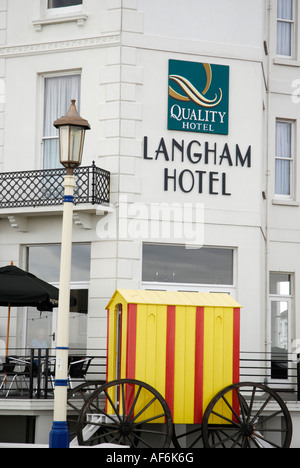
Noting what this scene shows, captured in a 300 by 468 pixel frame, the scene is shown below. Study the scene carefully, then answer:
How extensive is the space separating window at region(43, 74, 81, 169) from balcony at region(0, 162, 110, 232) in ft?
2.43

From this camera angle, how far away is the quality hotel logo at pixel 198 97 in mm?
18875

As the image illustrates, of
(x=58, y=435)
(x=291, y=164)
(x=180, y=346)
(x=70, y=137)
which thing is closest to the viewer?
(x=58, y=435)

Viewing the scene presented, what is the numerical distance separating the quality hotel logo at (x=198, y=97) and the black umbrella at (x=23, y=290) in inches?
193

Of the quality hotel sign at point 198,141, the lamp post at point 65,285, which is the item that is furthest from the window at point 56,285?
the lamp post at point 65,285

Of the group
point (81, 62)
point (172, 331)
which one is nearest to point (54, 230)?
point (81, 62)

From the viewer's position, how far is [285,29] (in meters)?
21.5

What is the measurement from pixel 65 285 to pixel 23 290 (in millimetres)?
4563

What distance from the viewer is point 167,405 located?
14.0 m

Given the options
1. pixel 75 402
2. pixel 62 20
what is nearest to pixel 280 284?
pixel 75 402

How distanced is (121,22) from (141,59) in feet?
3.16

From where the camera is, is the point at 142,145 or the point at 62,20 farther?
the point at 62,20

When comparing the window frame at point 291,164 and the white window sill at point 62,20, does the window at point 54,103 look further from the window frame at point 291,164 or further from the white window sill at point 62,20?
the window frame at point 291,164

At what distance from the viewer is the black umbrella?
16047 millimetres

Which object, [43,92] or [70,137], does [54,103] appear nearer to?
[43,92]
